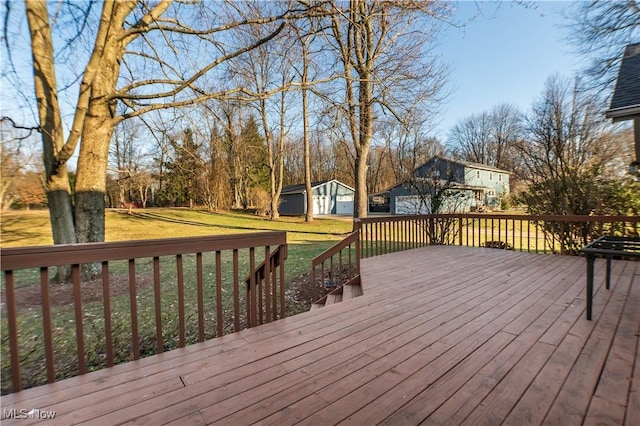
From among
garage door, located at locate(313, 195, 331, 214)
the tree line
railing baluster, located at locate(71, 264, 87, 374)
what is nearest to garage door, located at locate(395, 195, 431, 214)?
the tree line

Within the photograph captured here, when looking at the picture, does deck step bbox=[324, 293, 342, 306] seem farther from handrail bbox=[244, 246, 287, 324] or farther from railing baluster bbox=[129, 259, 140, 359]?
railing baluster bbox=[129, 259, 140, 359]

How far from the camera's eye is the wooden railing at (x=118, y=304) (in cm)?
173

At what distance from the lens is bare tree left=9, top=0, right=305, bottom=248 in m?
4.76

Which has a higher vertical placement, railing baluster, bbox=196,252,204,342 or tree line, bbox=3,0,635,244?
tree line, bbox=3,0,635,244

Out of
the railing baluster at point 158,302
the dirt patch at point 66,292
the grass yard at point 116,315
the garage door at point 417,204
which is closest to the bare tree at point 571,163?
the garage door at point 417,204

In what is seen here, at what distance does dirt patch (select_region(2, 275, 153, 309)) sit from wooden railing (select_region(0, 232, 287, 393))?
18 mm

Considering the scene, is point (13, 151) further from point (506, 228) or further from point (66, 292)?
point (506, 228)

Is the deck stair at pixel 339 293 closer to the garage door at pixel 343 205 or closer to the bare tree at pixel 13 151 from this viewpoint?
the bare tree at pixel 13 151

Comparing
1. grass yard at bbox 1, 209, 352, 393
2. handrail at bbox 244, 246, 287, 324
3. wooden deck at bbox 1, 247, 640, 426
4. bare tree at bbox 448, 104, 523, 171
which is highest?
bare tree at bbox 448, 104, 523, 171

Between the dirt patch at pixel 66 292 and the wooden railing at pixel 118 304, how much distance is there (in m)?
0.02

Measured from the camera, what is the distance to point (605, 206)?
255 inches

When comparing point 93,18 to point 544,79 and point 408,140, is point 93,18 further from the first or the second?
point 544,79

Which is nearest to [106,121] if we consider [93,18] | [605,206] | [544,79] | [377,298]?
[93,18]

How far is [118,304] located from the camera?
501 cm
